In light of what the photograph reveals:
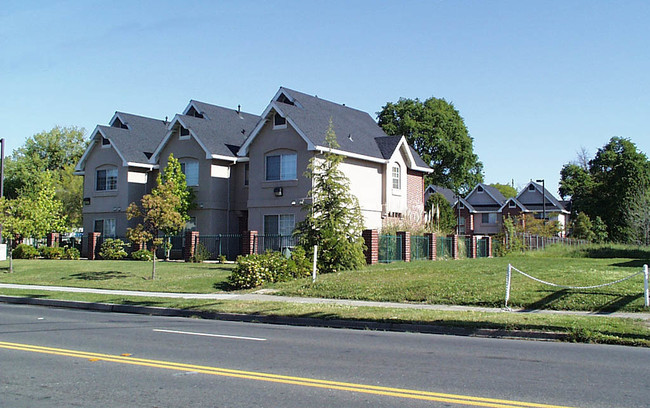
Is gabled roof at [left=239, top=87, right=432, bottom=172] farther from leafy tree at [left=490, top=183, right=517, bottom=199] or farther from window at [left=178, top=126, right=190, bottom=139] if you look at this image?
leafy tree at [left=490, top=183, right=517, bottom=199]

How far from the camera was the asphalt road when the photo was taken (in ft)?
24.0

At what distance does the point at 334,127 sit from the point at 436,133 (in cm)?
3441

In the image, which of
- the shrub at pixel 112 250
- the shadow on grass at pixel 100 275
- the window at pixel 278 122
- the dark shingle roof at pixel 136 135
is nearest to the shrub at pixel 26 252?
the shrub at pixel 112 250

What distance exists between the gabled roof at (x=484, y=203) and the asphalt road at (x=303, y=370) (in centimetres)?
7070

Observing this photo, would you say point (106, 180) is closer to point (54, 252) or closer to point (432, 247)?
point (54, 252)

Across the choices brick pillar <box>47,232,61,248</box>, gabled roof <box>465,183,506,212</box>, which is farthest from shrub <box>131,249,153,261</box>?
gabled roof <box>465,183,506,212</box>

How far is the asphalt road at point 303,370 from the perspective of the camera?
7328 millimetres

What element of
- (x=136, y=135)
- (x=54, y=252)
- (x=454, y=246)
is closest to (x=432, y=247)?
(x=454, y=246)

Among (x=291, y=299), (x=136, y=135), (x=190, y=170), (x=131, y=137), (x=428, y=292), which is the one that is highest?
(x=136, y=135)

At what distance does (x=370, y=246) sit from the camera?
26.6 metres

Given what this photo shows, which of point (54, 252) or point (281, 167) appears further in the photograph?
point (54, 252)

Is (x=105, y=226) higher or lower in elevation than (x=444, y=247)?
higher

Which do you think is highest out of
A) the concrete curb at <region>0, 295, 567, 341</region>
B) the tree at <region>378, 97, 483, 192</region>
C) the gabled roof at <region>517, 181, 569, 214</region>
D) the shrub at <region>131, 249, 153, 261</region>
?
the tree at <region>378, 97, 483, 192</region>

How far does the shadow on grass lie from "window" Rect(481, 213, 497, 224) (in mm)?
62357
